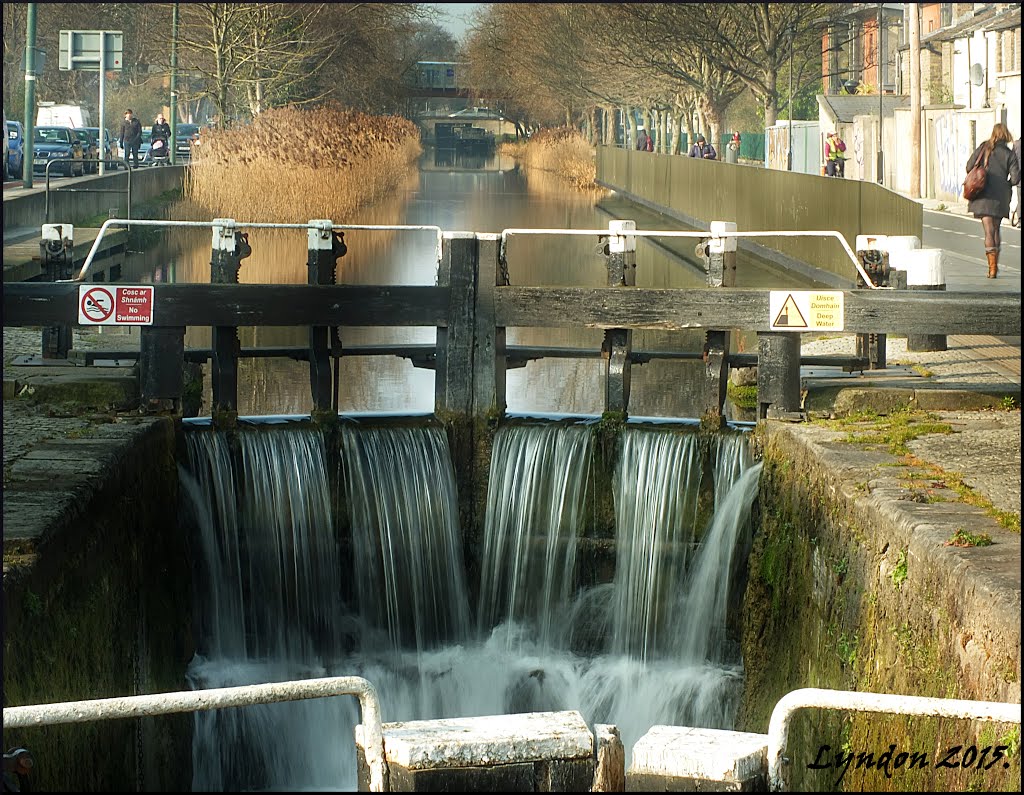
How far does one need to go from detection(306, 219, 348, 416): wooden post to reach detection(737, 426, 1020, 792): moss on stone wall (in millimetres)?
2997

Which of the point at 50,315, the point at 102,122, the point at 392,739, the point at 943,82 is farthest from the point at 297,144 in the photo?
the point at 943,82

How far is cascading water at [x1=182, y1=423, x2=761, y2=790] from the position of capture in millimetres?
9758

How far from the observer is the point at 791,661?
870 centimetres

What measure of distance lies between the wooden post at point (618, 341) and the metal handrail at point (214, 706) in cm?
630

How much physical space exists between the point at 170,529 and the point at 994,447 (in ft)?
15.3

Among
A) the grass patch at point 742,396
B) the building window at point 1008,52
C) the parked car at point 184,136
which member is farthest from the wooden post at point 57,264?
the parked car at point 184,136

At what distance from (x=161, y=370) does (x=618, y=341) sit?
3074 millimetres

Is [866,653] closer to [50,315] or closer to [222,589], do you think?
[222,589]

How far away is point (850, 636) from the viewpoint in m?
7.39

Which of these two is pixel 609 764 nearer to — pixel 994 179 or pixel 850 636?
pixel 850 636

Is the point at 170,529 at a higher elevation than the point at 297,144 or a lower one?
lower

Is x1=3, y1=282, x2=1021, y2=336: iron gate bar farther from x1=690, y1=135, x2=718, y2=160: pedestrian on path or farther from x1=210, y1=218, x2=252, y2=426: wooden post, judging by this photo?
x1=690, y1=135, x2=718, y2=160: pedestrian on path

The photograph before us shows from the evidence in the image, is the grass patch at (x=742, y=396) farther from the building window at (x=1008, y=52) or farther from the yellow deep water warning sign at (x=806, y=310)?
the building window at (x=1008, y=52)

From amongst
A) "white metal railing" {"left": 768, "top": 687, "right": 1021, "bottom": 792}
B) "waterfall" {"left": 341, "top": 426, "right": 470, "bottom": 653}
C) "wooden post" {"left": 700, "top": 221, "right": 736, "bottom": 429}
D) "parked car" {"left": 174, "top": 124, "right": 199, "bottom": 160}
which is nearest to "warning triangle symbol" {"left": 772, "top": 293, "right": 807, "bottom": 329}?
"wooden post" {"left": 700, "top": 221, "right": 736, "bottom": 429}
